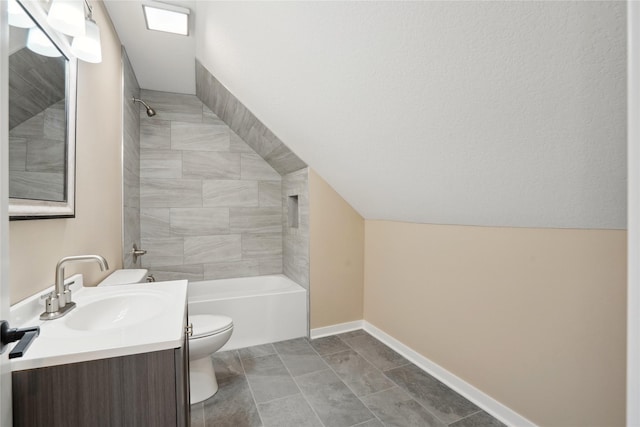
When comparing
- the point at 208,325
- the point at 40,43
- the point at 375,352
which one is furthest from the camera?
the point at 375,352

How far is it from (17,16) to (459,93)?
1478 millimetres

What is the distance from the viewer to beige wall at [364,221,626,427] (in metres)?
1.26

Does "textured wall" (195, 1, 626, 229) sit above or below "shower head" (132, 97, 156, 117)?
below

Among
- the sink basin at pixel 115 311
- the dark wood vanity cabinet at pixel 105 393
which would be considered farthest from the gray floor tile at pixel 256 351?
the dark wood vanity cabinet at pixel 105 393

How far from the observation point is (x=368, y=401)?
1810 mm

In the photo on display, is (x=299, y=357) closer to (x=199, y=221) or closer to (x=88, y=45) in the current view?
(x=199, y=221)

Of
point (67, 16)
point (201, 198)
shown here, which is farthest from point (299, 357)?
point (67, 16)

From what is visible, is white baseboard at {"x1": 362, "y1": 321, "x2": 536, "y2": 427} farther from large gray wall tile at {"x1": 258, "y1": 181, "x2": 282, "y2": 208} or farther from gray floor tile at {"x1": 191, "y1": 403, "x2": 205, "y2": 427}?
large gray wall tile at {"x1": 258, "y1": 181, "x2": 282, "y2": 208}

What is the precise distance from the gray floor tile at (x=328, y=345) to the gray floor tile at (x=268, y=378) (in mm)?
345

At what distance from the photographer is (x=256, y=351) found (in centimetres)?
248

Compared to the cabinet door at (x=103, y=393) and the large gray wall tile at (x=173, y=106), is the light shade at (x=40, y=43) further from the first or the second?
the large gray wall tile at (x=173, y=106)

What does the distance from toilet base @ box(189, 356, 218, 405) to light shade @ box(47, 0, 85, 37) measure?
69.2 inches

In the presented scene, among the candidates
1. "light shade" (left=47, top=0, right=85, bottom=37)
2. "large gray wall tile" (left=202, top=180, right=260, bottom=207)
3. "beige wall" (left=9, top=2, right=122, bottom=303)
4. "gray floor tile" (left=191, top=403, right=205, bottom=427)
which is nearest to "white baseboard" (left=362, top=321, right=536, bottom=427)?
"gray floor tile" (left=191, top=403, right=205, bottom=427)

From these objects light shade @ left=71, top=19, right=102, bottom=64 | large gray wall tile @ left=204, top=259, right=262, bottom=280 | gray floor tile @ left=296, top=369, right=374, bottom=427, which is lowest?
gray floor tile @ left=296, top=369, right=374, bottom=427
